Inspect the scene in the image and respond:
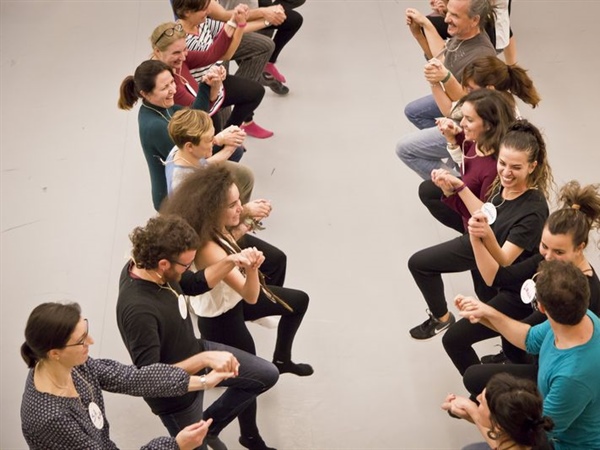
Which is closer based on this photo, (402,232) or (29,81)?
(402,232)

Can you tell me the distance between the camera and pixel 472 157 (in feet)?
→ 14.1

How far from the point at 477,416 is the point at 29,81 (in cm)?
462

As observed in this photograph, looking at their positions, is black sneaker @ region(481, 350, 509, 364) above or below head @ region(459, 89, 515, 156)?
below

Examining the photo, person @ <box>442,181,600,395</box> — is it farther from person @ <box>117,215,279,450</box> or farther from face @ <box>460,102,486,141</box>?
person @ <box>117,215,279,450</box>

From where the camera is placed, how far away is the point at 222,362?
3189 mm

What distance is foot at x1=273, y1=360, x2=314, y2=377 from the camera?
13.5 ft

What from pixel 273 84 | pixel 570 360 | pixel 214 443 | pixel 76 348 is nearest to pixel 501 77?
pixel 570 360

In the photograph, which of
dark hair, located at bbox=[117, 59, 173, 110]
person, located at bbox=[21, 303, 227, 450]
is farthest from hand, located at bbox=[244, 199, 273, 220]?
person, located at bbox=[21, 303, 227, 450]

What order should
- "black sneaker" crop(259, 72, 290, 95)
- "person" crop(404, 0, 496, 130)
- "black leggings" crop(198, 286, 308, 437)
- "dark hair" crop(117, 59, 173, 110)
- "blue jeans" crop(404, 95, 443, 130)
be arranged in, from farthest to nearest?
"black sneaker" crop(259, 72, 290, 95) → "blue jeans" crop(404, 95, 443, 130) → "person" crop(404, 0, 496, 130) → "dark hair" crop(117, 59, 173, 110) → "black leggings" crop(198, 286, 308, 437)

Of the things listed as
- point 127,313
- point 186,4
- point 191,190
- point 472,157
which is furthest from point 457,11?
point 127,313

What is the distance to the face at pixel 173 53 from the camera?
467 cm

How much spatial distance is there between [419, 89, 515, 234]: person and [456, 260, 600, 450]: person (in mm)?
1060

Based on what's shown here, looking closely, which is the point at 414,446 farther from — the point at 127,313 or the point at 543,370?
the point at 127,313

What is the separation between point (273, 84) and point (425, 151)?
177 centimetres
